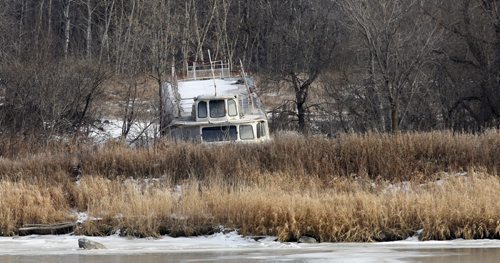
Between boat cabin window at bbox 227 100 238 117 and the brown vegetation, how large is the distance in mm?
4163

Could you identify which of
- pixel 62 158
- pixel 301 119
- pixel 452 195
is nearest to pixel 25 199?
pixel 62 158

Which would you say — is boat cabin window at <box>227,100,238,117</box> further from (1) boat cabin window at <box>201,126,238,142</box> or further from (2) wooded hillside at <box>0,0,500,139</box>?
(2) wooded hillside at <box>0,0,500,139</box>

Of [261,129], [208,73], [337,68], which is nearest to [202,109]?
[261,129]

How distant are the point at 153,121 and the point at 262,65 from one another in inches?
464

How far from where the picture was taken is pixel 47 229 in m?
16.4

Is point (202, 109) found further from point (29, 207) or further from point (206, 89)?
point (29, 207)

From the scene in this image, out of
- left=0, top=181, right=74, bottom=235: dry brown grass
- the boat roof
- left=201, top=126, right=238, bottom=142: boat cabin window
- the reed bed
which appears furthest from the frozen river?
the boat roof

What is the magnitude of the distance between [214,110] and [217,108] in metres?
0.12

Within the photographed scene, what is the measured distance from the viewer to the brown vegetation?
15.4 m

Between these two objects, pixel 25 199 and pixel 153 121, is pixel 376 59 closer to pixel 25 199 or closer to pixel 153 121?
pixel 153 121

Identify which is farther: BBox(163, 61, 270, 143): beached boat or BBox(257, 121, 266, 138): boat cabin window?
BBox(257, 121, 266, 138): boat cabin window

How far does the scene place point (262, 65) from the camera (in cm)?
4056

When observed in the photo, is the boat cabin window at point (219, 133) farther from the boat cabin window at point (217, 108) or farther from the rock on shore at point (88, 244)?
the rock on shore at point (88, 244)

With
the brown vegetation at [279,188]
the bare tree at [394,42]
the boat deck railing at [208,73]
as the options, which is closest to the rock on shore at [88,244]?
the brown vegetation at [279,188]
